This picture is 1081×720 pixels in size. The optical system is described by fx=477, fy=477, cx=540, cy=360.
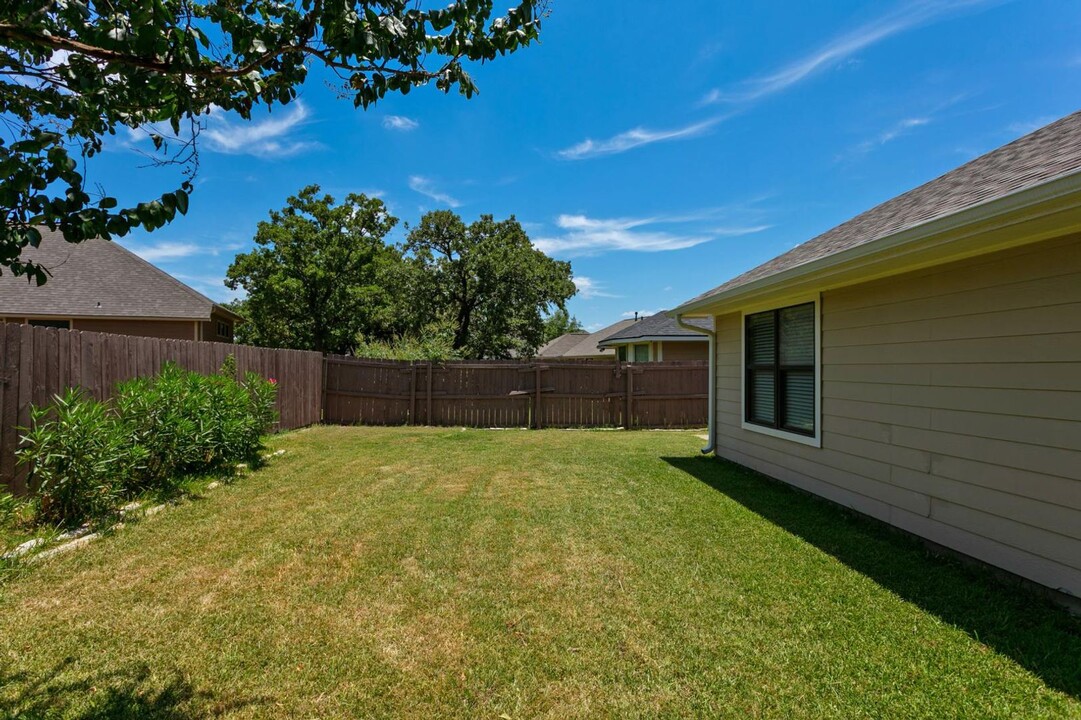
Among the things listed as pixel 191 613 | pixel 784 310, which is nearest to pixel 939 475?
pixel 784 310

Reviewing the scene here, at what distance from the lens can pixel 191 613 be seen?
267 cm

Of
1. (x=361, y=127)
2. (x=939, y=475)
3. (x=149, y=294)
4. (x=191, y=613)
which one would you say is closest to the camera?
(x=191, y=613)

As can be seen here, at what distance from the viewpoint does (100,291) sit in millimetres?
13875

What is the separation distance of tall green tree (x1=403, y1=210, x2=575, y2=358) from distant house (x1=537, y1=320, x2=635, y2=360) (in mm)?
3401

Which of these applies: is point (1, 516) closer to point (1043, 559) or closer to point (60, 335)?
point (60, 335)

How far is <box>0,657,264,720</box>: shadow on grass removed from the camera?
6.14 feet

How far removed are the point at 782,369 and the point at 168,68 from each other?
5.84 metres

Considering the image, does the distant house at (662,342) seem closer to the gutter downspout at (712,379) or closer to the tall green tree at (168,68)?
the gutter downspout at (712,379)

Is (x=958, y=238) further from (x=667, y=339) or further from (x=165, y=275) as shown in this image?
(x=165, y=275)

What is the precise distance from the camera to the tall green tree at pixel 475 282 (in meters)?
24.8

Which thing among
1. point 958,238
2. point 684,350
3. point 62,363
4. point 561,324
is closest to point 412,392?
point 62,363

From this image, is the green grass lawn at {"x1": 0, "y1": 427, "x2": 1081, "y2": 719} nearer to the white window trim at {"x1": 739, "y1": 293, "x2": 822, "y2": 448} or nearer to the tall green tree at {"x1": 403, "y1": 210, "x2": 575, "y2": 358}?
the white window trim at {"x1": 739, "y1": 293, "x2": 822, "y2": 448}

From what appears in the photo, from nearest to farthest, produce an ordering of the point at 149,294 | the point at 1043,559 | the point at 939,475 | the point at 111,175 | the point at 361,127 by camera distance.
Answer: the point at 111,175, the point at 1043,559, the point at 939,475, the point at 361,127, the point at 149,294

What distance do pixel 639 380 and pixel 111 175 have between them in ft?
34.1
